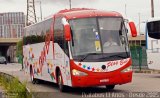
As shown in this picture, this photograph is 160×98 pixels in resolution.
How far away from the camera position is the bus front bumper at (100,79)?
15.8 metres

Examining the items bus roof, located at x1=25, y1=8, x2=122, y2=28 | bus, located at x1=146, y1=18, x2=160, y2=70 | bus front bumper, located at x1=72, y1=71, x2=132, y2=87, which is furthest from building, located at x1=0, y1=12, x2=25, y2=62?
bus front bumper, located at x1=72, y1=71, x2=132, y2=87

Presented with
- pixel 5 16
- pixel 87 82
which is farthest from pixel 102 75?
pixel 5 16

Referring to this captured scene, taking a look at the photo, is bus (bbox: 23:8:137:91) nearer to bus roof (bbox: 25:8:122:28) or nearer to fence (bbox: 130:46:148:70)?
bus roof (bbox: 25:8:122:28)

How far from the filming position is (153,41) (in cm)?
2589

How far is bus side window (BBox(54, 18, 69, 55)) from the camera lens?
658 inches

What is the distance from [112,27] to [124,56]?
43.5 inches

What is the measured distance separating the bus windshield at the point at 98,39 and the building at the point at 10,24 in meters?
107

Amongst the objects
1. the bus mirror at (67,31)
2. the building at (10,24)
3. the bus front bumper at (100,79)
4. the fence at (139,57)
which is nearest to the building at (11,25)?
the building at (10,24)

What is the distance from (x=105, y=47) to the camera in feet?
52.9

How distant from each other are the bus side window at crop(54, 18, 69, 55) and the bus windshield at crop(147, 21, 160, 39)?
8759mm

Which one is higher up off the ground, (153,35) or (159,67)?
(153,35)

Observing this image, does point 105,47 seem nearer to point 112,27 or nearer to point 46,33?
point 112,27

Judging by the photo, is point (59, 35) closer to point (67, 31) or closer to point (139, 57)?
point (67, 31)

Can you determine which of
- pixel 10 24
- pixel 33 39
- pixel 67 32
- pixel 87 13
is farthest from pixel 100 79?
pixel 10 24
